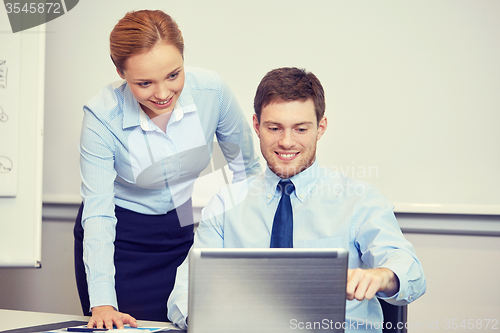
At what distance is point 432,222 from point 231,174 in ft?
2.90

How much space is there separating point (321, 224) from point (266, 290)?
509 millimetres

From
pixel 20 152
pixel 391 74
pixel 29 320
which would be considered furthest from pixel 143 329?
pixel 391 74

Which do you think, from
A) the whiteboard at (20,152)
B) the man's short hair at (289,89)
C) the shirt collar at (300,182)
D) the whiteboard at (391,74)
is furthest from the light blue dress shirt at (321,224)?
the whiteboard at (20,152)

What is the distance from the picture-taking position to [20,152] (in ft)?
6.08

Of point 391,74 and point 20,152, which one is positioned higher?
point 391,74

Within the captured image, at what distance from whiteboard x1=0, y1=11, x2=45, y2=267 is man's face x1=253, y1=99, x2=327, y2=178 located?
1160mm

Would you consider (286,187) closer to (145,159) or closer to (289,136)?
(289,136)

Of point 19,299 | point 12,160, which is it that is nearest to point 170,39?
point 12,160

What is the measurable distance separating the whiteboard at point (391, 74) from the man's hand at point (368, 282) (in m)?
1.08

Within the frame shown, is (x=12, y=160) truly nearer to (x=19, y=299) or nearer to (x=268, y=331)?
(x=19, y=299)

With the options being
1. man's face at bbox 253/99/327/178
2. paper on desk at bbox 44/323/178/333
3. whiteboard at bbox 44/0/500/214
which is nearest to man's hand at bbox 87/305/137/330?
paper on desk at bbox 44/323/178/333

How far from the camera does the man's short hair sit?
3.90 ft

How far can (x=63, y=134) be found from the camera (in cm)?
218

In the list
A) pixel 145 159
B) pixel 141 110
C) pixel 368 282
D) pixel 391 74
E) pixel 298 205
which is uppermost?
pixel 391 74
